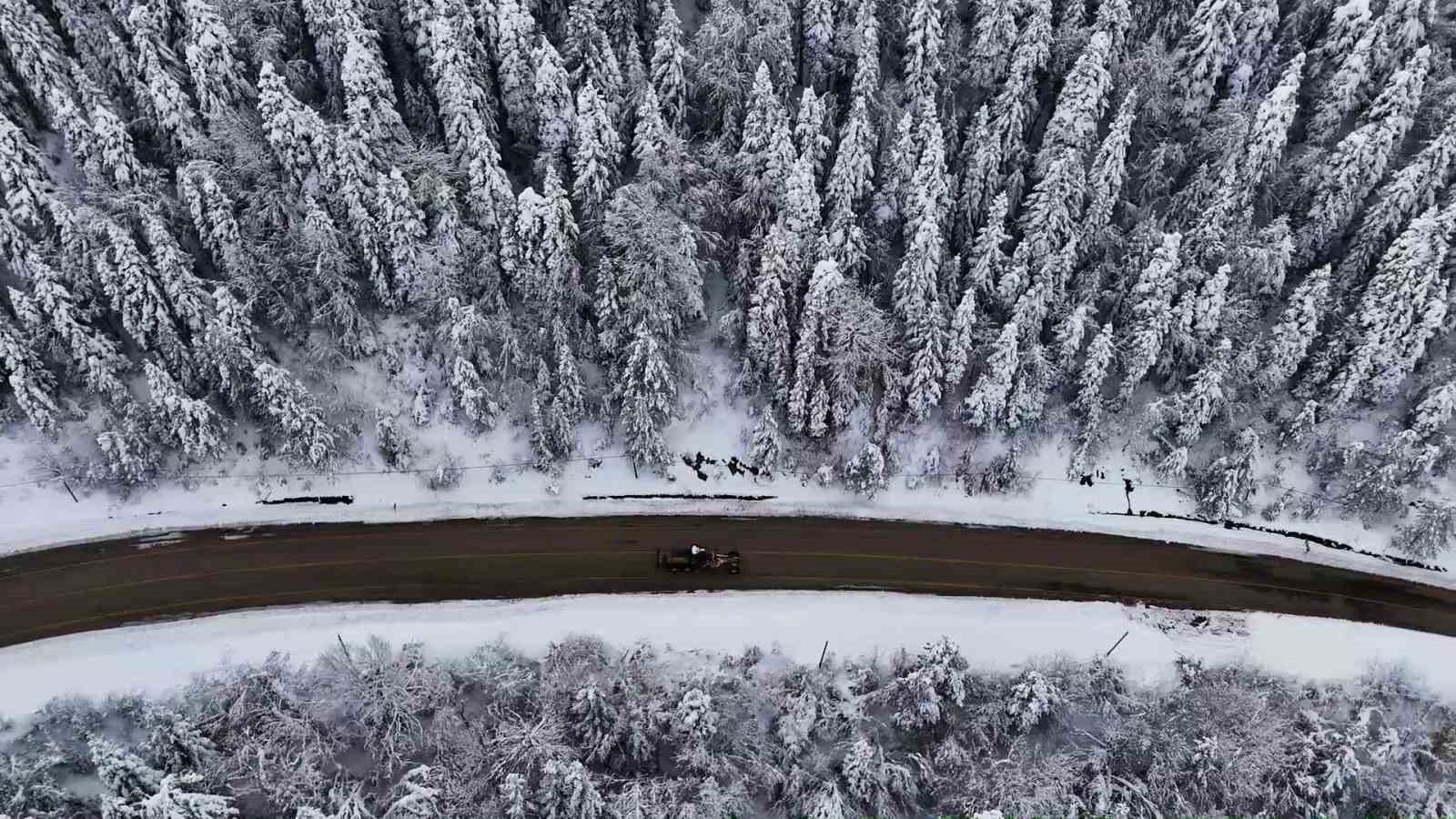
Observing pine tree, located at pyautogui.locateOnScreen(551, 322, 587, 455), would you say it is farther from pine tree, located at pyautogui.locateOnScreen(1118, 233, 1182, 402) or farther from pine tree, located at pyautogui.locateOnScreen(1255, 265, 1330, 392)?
pine tree, located at pyautogui.locateOnScreen(1255, 265, 1330, 392)

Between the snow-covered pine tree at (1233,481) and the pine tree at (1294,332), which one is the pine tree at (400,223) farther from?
the pine tree at (1294,332)

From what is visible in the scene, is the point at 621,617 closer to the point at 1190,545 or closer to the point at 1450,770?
the point at 1190,545

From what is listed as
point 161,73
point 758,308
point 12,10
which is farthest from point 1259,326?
point 12,10

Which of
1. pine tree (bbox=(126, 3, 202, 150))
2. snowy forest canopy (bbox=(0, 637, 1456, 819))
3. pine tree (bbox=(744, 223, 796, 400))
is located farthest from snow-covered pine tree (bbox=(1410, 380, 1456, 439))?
pine tree (bbox=(126, 3, 202, 150))

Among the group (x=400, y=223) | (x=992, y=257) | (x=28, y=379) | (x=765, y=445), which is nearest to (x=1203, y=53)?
(x=992, y=257)

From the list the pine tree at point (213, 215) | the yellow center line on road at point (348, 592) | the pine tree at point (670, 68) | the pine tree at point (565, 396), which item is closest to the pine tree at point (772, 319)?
the pine tree at point (565, 396)

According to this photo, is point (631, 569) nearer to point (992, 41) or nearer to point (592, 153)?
point (592, 153)
